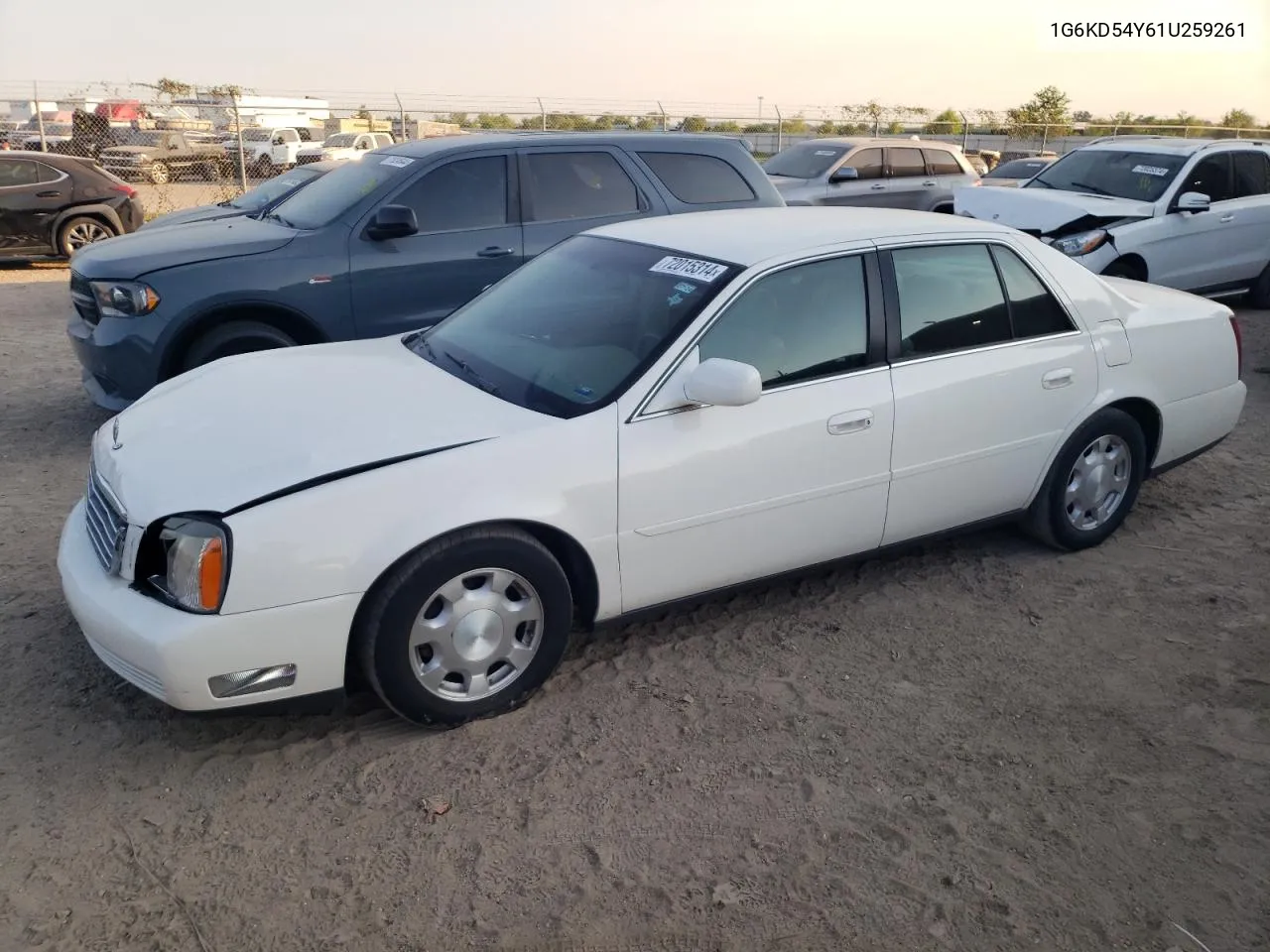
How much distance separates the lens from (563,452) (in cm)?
345

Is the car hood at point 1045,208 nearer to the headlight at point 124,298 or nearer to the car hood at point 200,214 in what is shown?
the headlight at point 124,298

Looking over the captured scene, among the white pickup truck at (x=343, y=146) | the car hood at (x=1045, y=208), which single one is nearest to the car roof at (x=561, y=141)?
the car hood at (x=1045, y=208)

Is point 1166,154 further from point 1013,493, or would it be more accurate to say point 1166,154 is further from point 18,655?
point 18,655

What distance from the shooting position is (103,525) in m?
3.46

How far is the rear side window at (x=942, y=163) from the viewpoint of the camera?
13977mm

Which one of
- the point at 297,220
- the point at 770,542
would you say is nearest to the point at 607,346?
the point at 770,542

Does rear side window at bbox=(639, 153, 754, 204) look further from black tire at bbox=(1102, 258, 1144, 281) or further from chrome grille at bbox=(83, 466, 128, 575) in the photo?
chrome grille at bbox=(83, 466, 128, 575)

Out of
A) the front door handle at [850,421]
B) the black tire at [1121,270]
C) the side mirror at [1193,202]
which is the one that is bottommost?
the black tire at [1121,270]

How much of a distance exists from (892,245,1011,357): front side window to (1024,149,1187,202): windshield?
6.31 meters

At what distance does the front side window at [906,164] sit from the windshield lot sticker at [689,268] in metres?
10.5

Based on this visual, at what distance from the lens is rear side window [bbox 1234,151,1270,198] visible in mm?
10203

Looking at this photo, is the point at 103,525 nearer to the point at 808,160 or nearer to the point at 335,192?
the point at 335,192

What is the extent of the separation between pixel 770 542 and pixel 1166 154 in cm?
826

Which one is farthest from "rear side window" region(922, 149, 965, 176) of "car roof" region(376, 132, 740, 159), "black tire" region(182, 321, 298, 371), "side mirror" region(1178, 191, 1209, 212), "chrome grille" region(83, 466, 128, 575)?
"chrome grille" region(83, 466, 128, 575)
